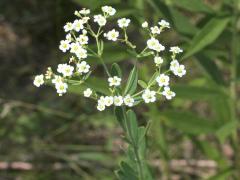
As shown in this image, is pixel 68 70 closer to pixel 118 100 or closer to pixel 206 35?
pixel 118 100

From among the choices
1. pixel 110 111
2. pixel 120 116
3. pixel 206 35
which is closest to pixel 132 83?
pixel 120 116

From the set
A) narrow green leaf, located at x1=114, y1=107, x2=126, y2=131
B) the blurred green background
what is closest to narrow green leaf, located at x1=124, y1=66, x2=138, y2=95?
narrow green leaf, located at x1=114, y1=107, x2=126, y2=131

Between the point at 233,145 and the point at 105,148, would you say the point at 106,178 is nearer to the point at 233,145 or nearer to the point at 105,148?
the point at 105,148

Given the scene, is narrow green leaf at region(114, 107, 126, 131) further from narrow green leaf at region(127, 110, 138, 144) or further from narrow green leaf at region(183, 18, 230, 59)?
narrow green leaf at region(183, 18, 230, 59)

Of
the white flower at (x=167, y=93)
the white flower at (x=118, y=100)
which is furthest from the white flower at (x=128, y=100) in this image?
the white flower at (x=167, y=93)

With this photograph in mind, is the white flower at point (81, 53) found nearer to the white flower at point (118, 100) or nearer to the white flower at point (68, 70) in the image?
the white flower at point (68, 70)

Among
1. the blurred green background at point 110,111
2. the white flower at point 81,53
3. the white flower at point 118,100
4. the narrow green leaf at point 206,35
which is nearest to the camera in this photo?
the white flower at point 118,100

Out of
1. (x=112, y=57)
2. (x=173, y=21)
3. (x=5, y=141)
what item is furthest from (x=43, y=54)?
(x=173, y=21)

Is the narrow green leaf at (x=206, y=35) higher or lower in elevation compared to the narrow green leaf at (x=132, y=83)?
higher
